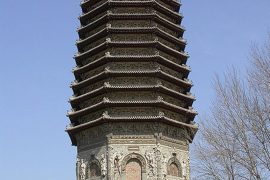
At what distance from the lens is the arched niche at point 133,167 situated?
29703mm

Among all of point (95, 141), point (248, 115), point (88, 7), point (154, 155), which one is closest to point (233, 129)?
point (248, 115)

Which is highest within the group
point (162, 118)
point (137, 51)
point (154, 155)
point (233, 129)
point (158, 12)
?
point (158, 12)

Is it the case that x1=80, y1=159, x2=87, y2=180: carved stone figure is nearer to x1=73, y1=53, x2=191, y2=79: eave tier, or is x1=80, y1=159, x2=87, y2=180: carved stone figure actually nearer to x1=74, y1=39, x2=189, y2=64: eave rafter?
x1=73, y1=53, x2=191, y2=79: eave tier

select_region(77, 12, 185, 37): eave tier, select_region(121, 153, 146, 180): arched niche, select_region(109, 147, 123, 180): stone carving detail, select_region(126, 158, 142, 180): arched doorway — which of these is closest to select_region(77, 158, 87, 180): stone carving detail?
select_region(109, 147, 123, 180): stone carving detail

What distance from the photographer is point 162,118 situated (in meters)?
30.4

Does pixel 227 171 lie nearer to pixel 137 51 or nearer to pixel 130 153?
pixel 130 153

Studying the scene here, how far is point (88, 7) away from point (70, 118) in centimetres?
892

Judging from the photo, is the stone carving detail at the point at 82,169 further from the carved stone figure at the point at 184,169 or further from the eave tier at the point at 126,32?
the eave tier at the point at 126,32

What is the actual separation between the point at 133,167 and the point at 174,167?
2953 millimetres

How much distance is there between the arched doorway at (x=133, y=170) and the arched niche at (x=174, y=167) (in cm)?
202

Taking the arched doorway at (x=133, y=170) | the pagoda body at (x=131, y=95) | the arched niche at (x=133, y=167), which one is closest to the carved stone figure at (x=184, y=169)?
the pagoda body at (x=131, y=95)

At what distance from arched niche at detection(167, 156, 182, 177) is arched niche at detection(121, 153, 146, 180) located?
1882 millimetres

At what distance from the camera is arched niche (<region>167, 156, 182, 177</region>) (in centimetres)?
3075

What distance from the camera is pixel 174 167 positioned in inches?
1230
